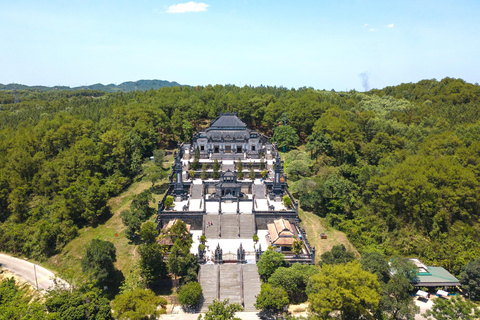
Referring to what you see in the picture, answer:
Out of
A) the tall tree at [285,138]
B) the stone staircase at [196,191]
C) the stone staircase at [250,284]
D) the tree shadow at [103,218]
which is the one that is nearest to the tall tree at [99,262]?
the tree shadow at [103,218]

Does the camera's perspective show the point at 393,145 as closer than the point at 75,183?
No

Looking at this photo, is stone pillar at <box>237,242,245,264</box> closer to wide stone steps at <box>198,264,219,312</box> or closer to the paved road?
wide stone steps at <box>198,264,219,312</box>

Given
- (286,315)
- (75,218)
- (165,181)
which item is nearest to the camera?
(286,315)

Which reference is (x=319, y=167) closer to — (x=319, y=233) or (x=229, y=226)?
(x=319, y=233)

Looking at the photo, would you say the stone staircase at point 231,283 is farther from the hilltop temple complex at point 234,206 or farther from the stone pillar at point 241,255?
the stone pillar at point 241,255

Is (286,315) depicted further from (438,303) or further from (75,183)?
(75,183)

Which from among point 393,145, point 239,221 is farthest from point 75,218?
point 393,145
